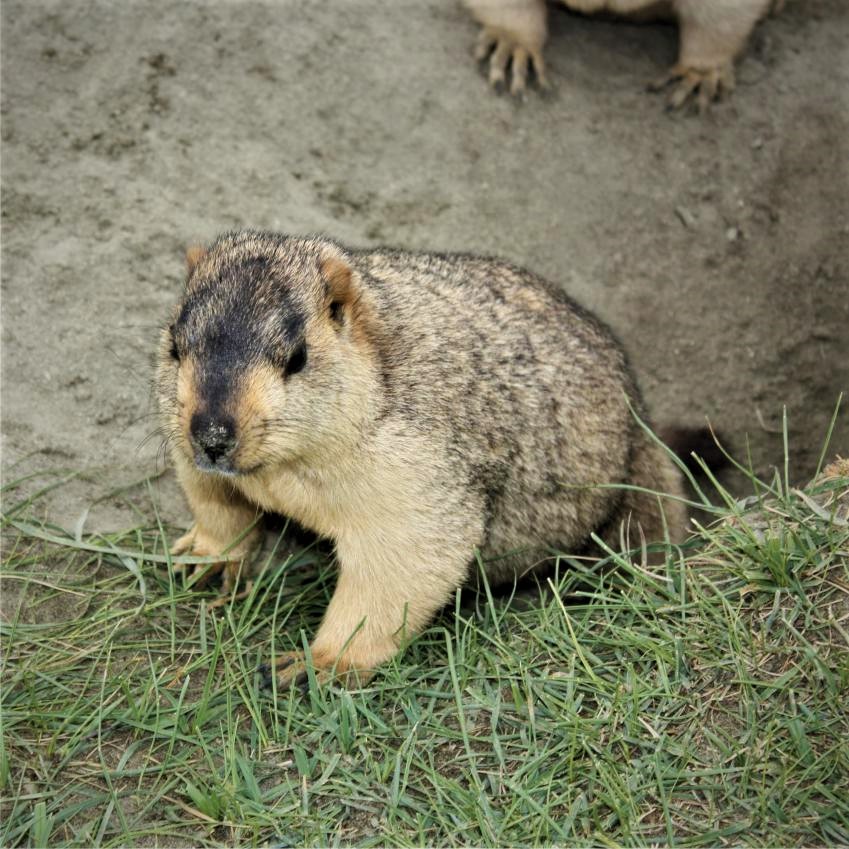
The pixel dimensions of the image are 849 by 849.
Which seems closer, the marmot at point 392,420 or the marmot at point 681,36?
the marmot at point 392,420

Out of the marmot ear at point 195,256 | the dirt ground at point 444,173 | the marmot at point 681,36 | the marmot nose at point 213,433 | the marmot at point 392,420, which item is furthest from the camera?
the marmot at point 681,36

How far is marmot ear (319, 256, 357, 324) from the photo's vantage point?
442 centimetres

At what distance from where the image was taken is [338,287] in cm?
443

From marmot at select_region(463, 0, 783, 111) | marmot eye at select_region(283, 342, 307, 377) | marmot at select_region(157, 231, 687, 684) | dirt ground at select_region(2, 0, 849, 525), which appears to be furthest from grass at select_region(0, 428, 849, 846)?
marmot at select_region(463, 0, 783, 111)

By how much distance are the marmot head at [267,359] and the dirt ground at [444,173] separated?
2.01m

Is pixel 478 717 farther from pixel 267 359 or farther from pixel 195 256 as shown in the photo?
pixel 195 256

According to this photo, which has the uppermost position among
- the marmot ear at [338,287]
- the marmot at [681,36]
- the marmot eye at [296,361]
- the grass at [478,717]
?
the marmot at [681,36]

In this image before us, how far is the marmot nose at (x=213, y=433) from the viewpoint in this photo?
3.94 metres

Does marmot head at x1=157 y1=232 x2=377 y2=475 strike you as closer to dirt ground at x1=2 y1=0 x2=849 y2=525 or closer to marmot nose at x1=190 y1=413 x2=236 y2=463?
marmot nose at x1=190 y1=413 x2=236 y2=463

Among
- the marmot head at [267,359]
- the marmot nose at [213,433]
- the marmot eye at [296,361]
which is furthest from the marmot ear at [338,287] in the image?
the marmot nose at [213,433]

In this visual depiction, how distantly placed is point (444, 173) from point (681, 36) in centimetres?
213

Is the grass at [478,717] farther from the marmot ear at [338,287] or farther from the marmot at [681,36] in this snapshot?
the marmot at [681,36]

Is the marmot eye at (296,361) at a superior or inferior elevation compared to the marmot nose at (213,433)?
superior

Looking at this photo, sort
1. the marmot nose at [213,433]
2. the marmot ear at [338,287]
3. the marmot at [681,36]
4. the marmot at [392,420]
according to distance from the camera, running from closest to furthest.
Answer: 1. the marmot nose at [213,433]
2. the marmot at [392,420]
3. the marmot ear at [338,287]
4. the marmot at [681,36]
